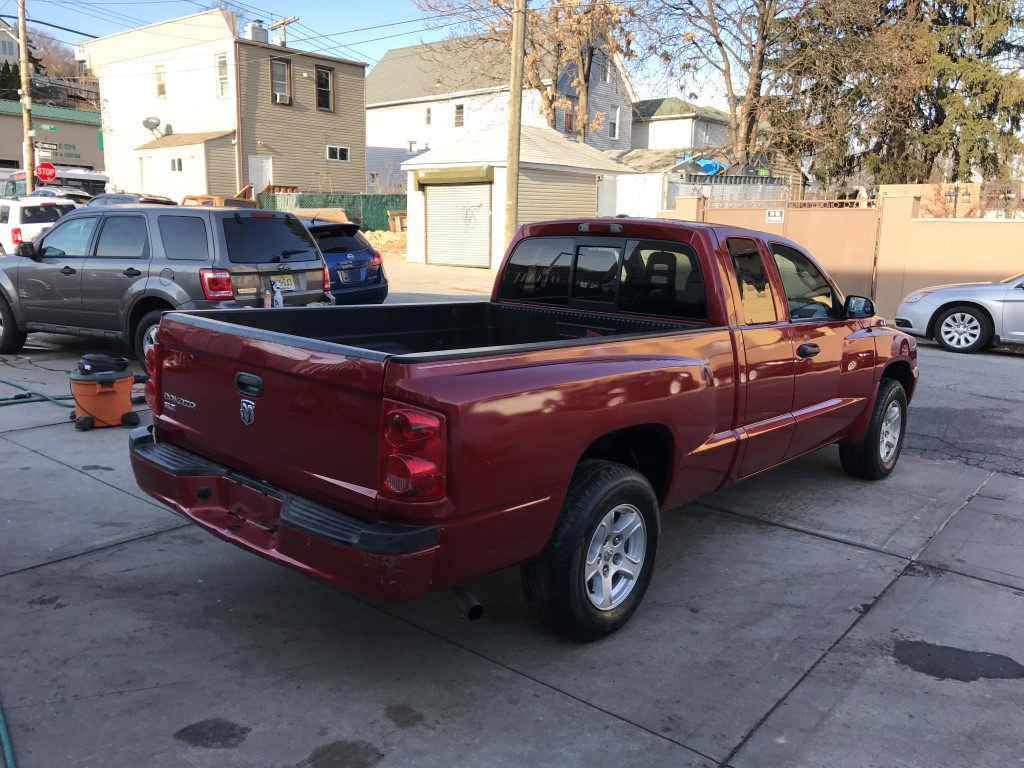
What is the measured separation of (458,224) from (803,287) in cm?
2093

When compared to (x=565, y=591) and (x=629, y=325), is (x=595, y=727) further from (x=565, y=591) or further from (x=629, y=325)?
(x=629, y=325)

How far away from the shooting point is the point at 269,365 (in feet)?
11.4

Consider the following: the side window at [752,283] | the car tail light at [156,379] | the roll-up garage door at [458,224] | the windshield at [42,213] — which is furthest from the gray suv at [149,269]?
the roll-up garage door at [458,224]

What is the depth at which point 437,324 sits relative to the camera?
5512 mm

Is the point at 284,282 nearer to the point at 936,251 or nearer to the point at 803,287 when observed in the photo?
the point at 803,287

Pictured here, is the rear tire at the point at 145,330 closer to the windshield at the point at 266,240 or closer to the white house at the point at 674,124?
the windshield at the point at 266,240

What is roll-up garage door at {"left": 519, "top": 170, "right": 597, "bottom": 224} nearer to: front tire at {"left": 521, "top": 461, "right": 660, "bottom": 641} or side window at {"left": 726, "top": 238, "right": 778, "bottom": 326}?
side window at {"left": 726, "top": 238, "right": 778, "bottom": 326}

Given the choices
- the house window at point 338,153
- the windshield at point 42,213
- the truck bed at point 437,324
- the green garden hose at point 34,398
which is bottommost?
the green garden hose at point 34,398

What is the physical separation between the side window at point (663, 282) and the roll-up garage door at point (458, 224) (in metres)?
20.3

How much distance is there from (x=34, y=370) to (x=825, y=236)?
14796 mm

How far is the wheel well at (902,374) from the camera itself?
6.39m

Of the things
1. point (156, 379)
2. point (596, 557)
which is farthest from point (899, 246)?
point (156, 379)

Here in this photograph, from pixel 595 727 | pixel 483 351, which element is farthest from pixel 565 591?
pixel 483 351

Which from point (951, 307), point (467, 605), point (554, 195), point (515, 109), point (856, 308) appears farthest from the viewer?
point (554, 195)
